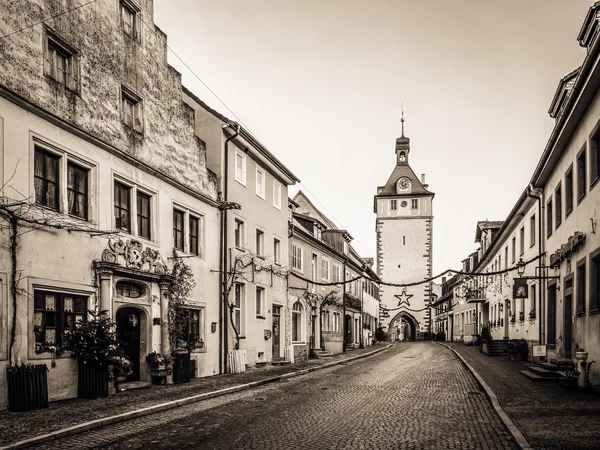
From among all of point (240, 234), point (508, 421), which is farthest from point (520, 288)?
point (508, 421)

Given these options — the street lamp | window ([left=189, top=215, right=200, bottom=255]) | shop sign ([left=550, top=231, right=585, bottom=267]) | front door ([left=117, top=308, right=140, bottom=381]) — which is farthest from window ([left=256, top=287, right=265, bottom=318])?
shop sign ([left=550, top=231, right=585, bottom=267])

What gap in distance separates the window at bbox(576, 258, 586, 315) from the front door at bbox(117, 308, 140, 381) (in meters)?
12.0

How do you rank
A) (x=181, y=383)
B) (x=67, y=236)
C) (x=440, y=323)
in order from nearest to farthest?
(x=67, y=236) → (x=181, y=383) → (x=440, y=323)

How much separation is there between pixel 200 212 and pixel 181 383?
5800 mm

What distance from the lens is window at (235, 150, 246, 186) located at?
24.6 meters

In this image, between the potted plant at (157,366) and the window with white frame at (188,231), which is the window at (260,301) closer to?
the window with white frame at (188,231)

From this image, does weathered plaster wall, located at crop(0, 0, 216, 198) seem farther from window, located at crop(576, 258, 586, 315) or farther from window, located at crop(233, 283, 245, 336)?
window, located at crop(576, 258, 586, 315)

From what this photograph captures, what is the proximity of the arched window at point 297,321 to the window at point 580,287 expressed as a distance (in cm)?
1621

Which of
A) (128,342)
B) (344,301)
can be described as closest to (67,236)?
(128,342)

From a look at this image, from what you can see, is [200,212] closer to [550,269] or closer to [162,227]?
[162,227]

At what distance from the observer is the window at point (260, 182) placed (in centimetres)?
2705

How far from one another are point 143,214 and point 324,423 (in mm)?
9518

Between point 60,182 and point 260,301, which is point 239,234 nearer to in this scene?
point 260,301

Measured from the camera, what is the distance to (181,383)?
18.7m
